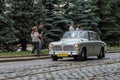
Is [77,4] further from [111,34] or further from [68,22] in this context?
[111,34]

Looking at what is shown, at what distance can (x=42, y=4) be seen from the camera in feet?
131

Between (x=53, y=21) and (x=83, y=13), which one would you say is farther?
(x=83, y=13)

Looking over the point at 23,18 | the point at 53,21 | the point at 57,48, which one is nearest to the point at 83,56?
the point at 57,48

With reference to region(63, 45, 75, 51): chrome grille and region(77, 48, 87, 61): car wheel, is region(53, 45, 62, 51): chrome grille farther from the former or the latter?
region(77, 48, 87, 61): car wheel

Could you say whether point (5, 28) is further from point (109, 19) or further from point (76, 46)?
point (109, 19)

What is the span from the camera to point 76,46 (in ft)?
78.8

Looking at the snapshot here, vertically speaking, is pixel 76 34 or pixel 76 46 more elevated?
pixel 76 34

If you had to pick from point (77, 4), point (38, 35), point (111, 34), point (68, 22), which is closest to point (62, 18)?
point (68, 22)

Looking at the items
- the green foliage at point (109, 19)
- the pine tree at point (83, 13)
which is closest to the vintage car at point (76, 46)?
the pine tree at point (83, 13)

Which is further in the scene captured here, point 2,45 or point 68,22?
point 68,22

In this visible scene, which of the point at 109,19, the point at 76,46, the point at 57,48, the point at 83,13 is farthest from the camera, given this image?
the point at 109,19

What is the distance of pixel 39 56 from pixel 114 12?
77.8 feet

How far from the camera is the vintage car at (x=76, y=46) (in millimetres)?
24109

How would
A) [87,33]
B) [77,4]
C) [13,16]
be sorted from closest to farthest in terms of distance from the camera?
[87,33]
[13,16]
[77,4]
